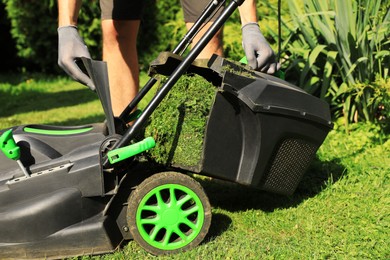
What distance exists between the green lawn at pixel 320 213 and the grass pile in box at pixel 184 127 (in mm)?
351

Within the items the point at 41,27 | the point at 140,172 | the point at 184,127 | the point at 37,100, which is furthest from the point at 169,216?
the point at 41,27

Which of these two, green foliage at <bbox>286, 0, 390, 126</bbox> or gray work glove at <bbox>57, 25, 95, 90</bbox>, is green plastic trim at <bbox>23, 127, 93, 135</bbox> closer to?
gray work glove at <bbox>57, 25, 95, 90</bbox>

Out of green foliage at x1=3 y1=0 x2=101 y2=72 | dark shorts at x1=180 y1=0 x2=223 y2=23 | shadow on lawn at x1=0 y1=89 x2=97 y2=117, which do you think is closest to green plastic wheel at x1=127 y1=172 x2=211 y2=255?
dark shorts at x1=180 y1=0 x2=223 y2=23

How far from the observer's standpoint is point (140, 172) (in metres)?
2.25

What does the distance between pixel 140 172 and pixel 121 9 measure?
110cm

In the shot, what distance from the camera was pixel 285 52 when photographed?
407cm

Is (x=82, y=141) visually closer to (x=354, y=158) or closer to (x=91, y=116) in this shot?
(x=354, y=158)

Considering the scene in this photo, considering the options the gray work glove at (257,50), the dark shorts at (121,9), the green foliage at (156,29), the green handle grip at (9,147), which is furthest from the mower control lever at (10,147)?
the green foliage at (156,29)

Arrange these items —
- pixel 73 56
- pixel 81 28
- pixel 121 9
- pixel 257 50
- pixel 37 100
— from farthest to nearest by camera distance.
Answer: pixel 81 28 < pixel 37 100 < pixel 121 9 < pixel 257 50 < pixel 73 56

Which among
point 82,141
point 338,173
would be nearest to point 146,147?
point 82,141

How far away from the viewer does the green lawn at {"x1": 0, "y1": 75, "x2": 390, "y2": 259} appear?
2.19m

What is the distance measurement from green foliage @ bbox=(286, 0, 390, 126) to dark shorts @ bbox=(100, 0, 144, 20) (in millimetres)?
1127

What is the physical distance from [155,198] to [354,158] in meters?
1.49

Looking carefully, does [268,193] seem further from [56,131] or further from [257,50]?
[56,131]
